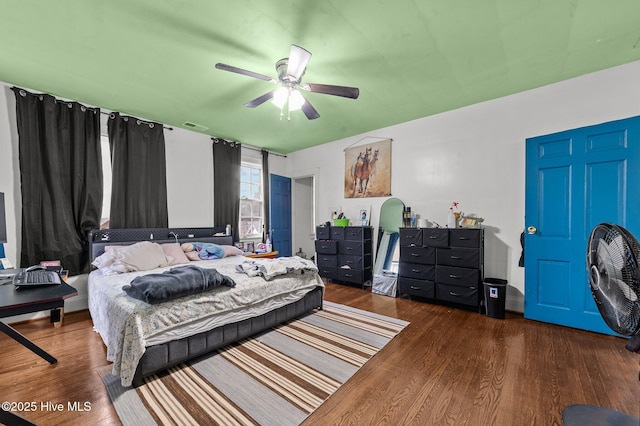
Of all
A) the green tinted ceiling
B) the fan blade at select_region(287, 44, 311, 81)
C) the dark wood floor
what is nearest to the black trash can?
the dark wood floor

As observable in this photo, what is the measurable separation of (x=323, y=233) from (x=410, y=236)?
166 centimetres

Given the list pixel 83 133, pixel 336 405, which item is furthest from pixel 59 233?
pixel 336 405

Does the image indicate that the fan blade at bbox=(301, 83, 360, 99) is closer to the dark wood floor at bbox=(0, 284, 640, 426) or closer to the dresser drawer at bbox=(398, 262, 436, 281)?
the dark wood floor at bbox=(0, 284, 640, 426)

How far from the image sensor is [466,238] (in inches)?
128

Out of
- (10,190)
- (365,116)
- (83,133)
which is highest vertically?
(365,116)

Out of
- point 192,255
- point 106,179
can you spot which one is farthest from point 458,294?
point 106,179

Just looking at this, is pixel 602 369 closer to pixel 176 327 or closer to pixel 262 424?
pixel 262 424

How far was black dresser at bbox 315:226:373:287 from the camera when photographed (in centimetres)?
436

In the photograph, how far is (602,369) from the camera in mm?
1973

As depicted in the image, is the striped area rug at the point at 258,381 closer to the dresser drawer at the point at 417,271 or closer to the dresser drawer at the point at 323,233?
the dresser drawer at the point at 417,271

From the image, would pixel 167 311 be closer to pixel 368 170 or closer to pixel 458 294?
pixel 458 294

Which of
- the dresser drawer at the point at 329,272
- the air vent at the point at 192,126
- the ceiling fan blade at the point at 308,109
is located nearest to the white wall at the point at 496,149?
the dresser drawer at the point at 329,272

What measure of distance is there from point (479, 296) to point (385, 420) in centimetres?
231

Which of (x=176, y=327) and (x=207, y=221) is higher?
(x=207, y=221)
